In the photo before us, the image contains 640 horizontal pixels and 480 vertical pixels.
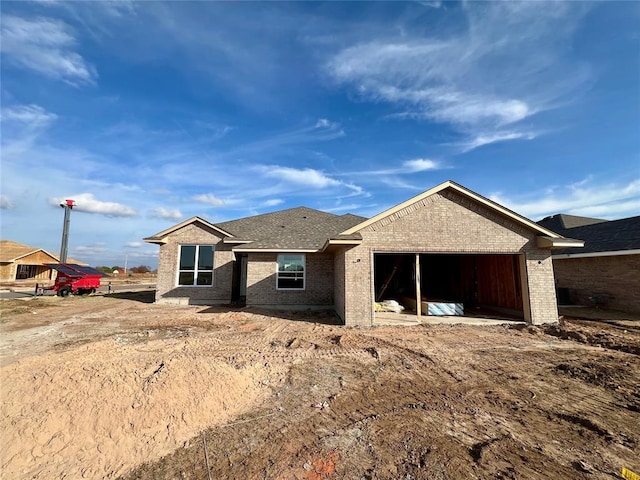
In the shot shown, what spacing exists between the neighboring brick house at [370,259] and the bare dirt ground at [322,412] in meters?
3.76

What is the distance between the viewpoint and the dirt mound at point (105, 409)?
12.1 feet

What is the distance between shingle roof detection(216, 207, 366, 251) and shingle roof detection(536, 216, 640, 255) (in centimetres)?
1257

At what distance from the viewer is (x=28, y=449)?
12.4 feet

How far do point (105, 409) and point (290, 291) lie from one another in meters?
11.0

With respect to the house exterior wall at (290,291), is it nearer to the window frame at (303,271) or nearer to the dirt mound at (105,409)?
the window frame at (303,271)

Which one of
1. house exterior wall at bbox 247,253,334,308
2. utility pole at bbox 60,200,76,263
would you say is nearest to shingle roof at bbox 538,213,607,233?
house exterior wall at bbox 247,253,334,308

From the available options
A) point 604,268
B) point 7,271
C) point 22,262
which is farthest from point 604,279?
point 22,262

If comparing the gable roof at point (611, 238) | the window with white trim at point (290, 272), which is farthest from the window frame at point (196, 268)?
the gable roof at point (611, 238)

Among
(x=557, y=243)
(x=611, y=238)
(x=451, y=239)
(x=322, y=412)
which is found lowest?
(x=322, y=412)

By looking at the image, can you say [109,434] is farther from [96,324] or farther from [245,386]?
[96,324]

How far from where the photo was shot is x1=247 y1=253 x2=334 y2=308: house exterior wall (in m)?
15.1

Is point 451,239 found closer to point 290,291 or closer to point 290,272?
point 290,272

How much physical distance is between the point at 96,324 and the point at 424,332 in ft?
41.1

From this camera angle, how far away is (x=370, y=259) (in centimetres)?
1145
